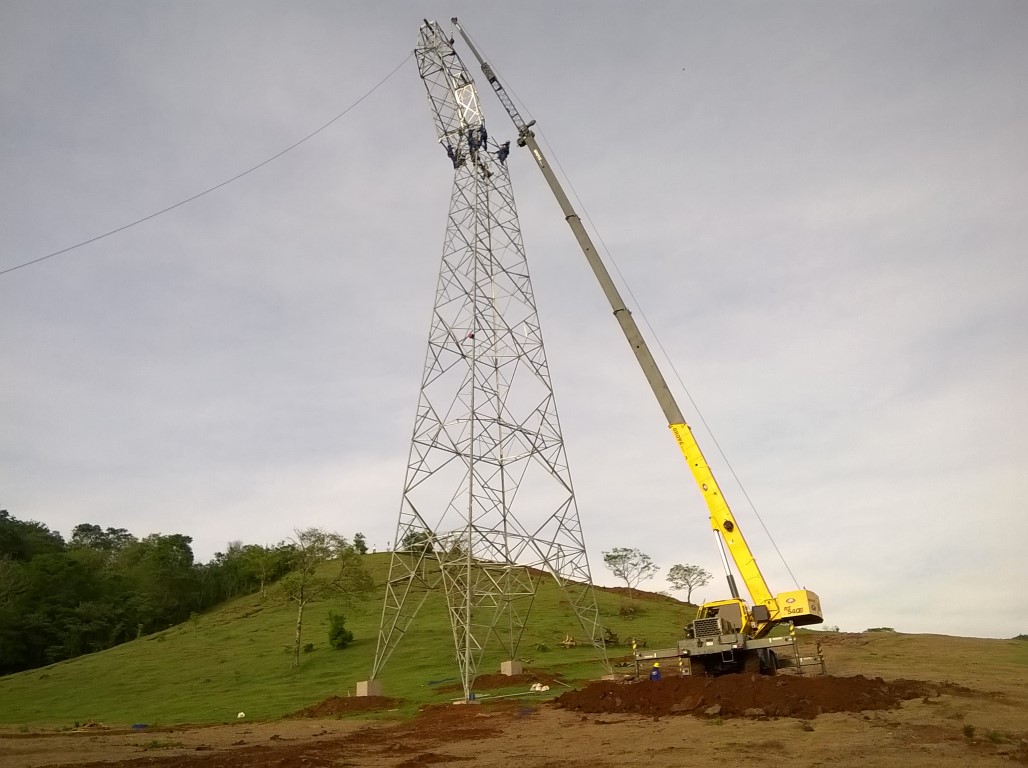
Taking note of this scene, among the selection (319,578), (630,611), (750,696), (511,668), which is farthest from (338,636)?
(750,696)

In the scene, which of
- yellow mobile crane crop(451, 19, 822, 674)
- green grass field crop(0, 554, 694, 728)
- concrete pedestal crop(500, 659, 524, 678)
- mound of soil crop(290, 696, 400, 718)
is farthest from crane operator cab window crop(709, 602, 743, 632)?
mound of soil crop(290, 696, 400, 718)

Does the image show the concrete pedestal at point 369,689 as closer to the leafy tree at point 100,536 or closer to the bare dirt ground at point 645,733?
the bare dirt ground at point 645,733

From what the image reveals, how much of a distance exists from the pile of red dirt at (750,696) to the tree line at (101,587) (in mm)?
36752

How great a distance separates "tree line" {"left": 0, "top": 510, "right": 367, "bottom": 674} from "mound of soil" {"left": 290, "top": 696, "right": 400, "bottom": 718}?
24.4 meters

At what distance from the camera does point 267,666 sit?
5066 centimetres

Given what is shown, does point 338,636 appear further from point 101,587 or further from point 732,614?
point 101,587

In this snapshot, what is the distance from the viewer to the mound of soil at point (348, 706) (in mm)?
30219

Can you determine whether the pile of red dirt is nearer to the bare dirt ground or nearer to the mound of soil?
the bare dirt ground

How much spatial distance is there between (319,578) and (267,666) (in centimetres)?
687

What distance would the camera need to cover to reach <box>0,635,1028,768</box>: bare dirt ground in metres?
14.6

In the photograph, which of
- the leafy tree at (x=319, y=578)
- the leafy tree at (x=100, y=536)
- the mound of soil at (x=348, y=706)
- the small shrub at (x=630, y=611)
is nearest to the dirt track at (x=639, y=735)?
the mound of soil at (x=348, y=706)

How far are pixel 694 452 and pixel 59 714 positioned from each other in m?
40.0

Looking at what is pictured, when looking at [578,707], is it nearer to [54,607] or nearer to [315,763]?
[315,763]

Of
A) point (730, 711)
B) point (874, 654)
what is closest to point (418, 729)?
point (730, 711)
